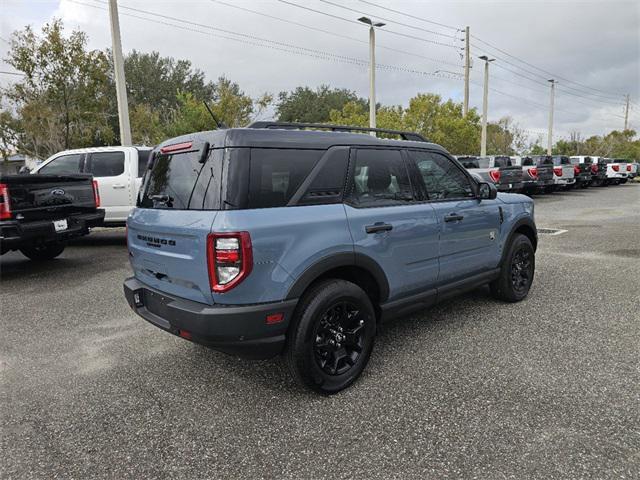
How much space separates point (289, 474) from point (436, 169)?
283 centimetres

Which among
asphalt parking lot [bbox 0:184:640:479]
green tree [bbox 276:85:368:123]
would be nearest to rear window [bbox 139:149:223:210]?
asphalt parking lot [bbox 0:184:640:479]

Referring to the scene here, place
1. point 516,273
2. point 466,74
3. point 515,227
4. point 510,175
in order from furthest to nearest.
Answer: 1. point 466,74
2. point 510,175
3. point 516,273
4. point 515,227

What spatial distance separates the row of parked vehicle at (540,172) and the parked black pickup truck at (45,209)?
9.57 m

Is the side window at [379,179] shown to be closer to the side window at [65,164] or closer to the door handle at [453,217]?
the door handle at [453,217]

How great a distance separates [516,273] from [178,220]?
3751 millimetres

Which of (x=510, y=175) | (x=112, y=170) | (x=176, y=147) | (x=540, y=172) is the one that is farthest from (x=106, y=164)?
(x=540, y=172)

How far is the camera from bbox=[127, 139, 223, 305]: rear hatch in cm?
268

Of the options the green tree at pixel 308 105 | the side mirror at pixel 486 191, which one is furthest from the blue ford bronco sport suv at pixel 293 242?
the green tree at pixel 308 105

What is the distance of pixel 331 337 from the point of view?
3043 millimetres

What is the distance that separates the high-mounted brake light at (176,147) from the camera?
3055mm

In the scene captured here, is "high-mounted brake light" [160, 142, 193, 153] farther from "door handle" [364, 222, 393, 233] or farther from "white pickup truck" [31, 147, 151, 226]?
"white pickup truck" [31, 147, 151, 226]

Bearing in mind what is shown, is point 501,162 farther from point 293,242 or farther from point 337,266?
point 293,242

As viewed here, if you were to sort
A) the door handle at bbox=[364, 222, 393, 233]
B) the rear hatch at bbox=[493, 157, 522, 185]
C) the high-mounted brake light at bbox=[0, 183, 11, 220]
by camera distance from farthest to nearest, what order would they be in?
the rear hatch at bbox=[493, 157, 522, 185] < the high-mounted brake light at bbox=[0, 183, 11, 220] < the door handle at bbox=[364, 222, 393, 233]

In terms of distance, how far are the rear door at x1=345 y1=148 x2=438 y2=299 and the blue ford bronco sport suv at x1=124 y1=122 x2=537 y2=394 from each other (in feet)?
0.04
